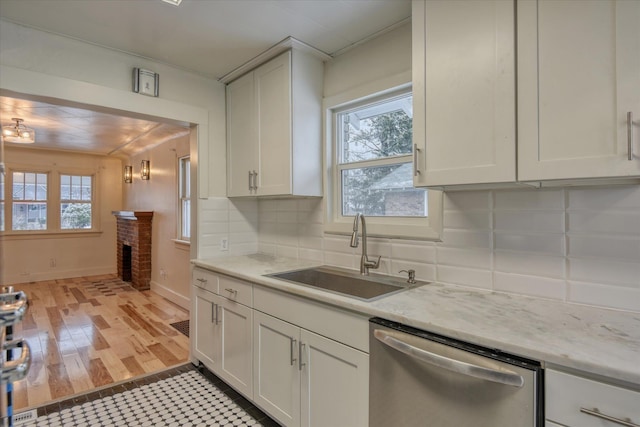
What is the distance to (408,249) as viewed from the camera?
193 cm

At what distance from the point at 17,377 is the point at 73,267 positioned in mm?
6821

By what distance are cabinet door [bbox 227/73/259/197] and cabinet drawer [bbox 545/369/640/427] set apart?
2.13 meters

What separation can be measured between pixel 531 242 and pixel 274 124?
1.72 metres

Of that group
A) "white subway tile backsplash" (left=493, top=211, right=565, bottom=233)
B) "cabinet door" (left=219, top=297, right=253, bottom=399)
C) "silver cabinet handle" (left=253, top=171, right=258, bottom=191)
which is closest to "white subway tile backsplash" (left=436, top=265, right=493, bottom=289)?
"white subway tile backsplash" (left=493, top=211, right=565, bottom=233)

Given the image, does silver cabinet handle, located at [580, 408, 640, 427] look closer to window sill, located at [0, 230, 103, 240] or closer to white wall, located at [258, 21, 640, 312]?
white wall, located at [258, 21, 640, 312]

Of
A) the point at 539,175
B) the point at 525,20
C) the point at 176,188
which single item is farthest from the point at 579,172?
the point at 176,188

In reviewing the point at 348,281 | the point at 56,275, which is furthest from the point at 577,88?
the point at 56,275

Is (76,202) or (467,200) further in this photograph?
(76,202)

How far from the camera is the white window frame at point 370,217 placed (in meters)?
1.83

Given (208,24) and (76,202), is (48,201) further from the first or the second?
(208,24)

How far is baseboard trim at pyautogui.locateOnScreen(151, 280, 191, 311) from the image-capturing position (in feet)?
14.5

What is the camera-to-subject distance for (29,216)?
19.4 feet

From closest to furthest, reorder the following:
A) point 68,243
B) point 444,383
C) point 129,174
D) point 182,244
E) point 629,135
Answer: point 629,135 < point 444,383 < point 182,244 < point 68,243 < point 129,174

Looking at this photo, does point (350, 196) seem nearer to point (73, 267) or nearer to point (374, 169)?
point (374, 169)
